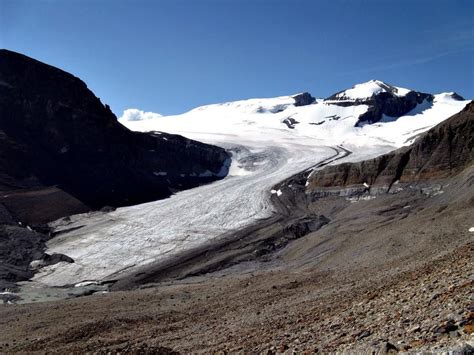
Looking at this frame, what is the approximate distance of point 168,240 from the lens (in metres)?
39.2

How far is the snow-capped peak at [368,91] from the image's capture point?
453 feet

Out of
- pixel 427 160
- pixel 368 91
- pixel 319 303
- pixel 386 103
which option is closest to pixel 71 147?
pixel 427 160

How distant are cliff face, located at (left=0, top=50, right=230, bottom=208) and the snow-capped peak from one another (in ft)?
262

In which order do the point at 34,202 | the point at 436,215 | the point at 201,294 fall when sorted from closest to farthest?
the point at 201,294 → the point at 436,215 → the point at 34,202

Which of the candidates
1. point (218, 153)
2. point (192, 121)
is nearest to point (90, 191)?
point (218, 153)

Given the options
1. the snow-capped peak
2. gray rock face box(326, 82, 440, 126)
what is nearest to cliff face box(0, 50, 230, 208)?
gray rock face box(326, 82, 440, 126)

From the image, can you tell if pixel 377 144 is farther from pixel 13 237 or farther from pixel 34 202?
pixel 13 237

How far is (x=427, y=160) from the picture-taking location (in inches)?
1548

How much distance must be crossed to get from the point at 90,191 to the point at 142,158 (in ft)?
46.8

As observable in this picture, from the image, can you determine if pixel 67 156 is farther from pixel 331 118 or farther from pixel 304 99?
Answer: pixel 304 99

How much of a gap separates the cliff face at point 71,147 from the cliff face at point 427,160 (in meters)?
25.0

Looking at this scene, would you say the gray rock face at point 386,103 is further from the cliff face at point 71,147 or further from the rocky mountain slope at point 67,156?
the cliff face at point 71,147

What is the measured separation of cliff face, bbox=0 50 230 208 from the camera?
5538 centimetres

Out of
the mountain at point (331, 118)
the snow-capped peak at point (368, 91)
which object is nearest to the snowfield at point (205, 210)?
the mountain at point (331, 118)
